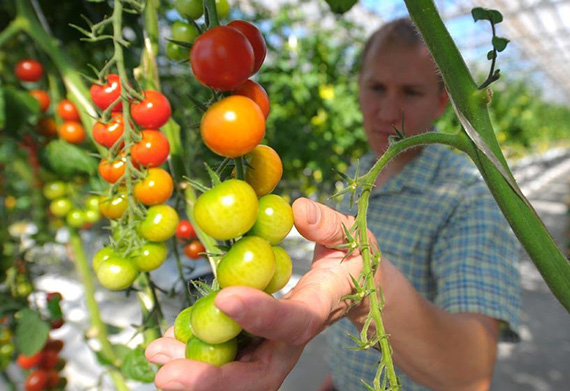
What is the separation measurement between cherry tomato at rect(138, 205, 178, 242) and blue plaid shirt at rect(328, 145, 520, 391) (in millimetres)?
427

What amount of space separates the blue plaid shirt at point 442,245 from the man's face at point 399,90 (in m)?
0.11

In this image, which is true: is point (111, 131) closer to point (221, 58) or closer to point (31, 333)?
point (221, 58)

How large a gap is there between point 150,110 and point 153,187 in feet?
0.27

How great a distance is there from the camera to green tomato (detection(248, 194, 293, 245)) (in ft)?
1.11

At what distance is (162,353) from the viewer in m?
0.35

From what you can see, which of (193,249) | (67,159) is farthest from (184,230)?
(67,159)

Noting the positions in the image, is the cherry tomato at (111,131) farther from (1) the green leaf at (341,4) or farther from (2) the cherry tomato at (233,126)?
(1) the green leaf at (341,4)

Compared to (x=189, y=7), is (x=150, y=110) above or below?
below

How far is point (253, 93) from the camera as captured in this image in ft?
1.14

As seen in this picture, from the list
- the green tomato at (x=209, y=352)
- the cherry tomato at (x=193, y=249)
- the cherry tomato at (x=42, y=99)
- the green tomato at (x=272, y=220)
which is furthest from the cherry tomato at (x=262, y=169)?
the cherry tomato at (x=42, y=99)

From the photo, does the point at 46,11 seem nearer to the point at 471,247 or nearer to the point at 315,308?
the point at 315,308

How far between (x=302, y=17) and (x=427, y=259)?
2115 mm

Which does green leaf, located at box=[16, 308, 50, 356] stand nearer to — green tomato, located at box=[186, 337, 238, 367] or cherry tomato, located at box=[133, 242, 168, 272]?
cherry tomato, located at box=[133, 242, 168, 272]

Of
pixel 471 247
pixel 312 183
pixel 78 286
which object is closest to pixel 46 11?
pixel 471 247
